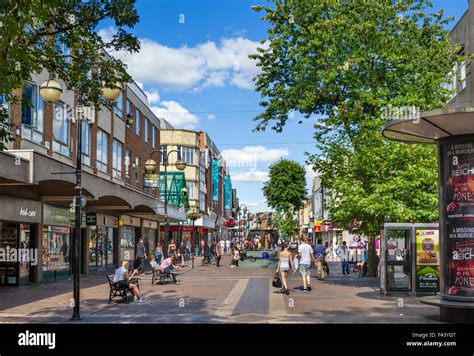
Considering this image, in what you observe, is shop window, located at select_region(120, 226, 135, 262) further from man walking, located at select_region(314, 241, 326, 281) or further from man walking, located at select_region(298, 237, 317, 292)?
man walking, located at select_region(298, 237, 317, 292)

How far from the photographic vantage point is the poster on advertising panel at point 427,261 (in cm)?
1783

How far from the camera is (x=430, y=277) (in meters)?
18.0

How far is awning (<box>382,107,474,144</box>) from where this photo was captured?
1170cm

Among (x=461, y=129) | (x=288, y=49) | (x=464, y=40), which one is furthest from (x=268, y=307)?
(x=464, y=40)

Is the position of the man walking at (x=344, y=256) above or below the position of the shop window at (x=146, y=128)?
below

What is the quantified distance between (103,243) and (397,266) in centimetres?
2087

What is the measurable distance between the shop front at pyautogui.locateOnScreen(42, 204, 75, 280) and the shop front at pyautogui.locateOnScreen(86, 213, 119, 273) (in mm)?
1772

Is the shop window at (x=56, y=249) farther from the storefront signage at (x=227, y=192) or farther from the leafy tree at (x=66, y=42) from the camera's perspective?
the storefront signage at (x=227, y=192)

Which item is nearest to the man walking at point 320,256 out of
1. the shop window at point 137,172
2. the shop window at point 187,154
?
the shop window at point 137,172

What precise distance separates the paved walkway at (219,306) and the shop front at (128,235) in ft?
54.9

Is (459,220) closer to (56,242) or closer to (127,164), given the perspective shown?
(56,242)

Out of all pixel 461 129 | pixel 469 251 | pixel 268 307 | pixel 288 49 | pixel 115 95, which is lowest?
pixel 268 307

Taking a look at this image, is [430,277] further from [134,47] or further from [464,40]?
[464,40]
